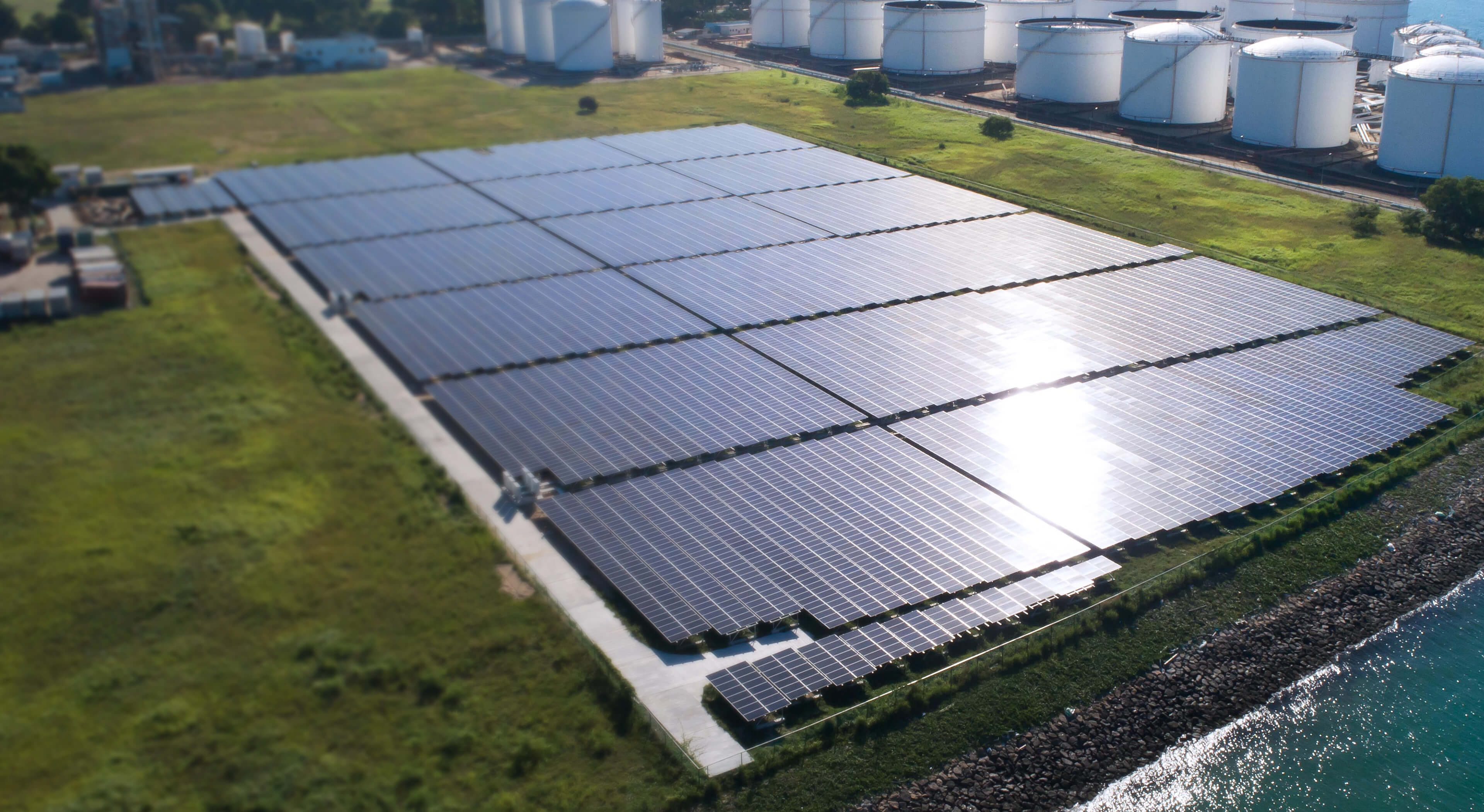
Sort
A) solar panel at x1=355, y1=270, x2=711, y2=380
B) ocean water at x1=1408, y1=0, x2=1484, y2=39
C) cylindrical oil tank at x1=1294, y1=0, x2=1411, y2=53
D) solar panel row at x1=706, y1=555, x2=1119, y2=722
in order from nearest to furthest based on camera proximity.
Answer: solar panel row at x1=706, y1=555, x2=1119, y2=722 < solar panel at x1=355, y1=270, x2=711, y2=380 < cylindrical oil tank at x1=1294, y1=0, x2=1411, y2=53 < ocean water at x1=1408, y1=0, x2=1484, y2=39

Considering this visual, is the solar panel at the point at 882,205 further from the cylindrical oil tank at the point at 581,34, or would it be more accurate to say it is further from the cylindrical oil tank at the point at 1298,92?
the cylindrical oil tank at the point at 581,34

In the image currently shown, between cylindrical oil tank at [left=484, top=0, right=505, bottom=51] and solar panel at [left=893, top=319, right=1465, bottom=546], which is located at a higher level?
cylindrical oil tank at [left=484, top=0, right=505, bottom=51]

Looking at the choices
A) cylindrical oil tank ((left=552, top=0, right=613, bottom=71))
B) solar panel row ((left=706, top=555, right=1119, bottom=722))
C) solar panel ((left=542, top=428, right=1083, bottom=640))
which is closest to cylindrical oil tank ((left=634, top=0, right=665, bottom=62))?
cylindrical oil tank ((left=552, top=0, right=613, bottom=71))

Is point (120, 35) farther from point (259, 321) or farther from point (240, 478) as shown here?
point (240, 478)

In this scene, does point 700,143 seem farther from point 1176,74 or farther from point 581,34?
point 581,34

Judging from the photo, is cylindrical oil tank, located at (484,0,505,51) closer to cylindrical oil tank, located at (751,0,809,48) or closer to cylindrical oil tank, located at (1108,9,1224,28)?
cylindrical oil tank, located at (751,0,809,48)

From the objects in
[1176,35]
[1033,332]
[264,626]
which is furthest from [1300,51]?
[264,626]

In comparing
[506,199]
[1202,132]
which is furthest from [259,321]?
[1202,132]
